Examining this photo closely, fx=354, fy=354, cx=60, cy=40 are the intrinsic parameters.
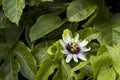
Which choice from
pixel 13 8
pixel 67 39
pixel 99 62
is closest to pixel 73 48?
pixel 67 39

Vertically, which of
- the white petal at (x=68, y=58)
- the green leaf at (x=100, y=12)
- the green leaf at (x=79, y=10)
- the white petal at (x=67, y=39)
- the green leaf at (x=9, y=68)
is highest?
the green leaf at (x=79, y=10)

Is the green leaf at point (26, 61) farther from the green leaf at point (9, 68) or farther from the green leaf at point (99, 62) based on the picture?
the green leaf at point (99, 62)

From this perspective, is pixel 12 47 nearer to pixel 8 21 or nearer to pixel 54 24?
pixel 8 21

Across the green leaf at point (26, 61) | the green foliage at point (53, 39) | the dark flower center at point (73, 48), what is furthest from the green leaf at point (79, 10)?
the green leaf at point (26, 61)

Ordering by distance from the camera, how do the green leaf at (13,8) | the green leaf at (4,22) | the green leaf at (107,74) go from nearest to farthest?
the green leaf at (107,74) < the green leaf at (13,8) < the green leaf at (4,22)

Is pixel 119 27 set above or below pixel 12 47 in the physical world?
above

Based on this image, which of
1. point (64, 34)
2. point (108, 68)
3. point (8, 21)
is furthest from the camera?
point (8, 21)

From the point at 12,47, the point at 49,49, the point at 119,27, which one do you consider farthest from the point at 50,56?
the point at 119,27
